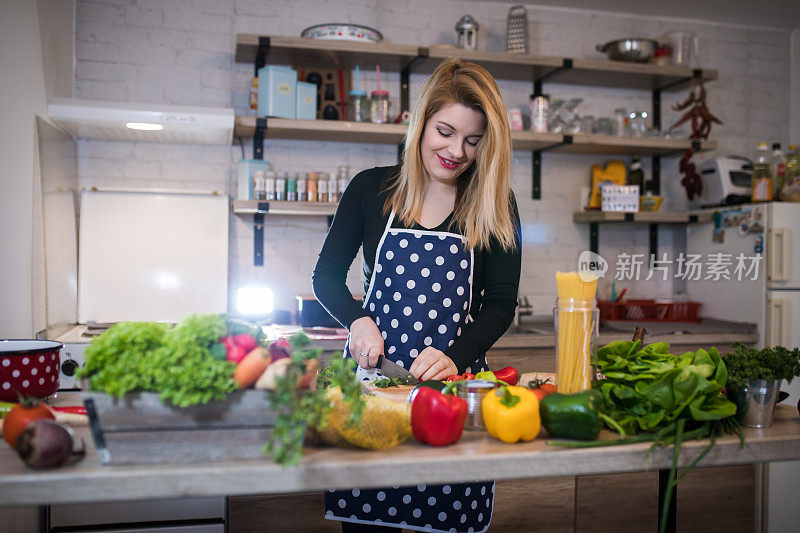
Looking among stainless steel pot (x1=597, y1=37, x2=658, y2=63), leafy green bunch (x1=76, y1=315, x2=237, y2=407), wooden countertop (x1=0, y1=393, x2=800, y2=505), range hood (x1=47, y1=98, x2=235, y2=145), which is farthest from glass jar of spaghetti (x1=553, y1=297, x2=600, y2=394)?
stainless steel pot (x1=597, y1=37, x2=658, y2=63)

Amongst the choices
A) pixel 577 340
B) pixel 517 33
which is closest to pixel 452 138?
pixel 577 340

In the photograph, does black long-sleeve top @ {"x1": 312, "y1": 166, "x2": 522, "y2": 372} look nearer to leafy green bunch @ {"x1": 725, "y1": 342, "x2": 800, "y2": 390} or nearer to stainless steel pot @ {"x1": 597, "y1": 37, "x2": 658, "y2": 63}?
leafy green bunch @ {"x1": 725, "y1": 342, "x2": 800, "y2": 390}

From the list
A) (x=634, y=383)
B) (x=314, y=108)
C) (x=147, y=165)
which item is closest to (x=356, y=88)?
(x=314, y=108)

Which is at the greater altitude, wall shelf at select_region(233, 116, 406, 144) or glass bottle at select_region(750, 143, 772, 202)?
wall shelf at select_region(233, 116, 406, 144)

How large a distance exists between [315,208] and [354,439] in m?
2.17

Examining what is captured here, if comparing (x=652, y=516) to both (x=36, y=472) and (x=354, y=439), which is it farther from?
(x=36, y=472)

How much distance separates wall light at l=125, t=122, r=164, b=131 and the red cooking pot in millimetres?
1600

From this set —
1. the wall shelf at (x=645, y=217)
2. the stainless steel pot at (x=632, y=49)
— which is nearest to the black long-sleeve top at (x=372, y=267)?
the wall shelf at (x=645, y=217)

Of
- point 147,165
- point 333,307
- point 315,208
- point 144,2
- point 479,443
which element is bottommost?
point 479,443

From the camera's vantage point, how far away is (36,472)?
91 centimetres

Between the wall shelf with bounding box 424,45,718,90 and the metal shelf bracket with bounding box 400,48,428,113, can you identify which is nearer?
the wall shelf with bounding box 424,45,718,90

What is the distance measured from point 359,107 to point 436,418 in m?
2.40

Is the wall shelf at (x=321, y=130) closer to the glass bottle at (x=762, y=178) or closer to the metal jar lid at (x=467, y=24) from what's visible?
the metal jar lid at (x=467, y=24)

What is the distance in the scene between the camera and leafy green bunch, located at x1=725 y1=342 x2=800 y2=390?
124 cm
